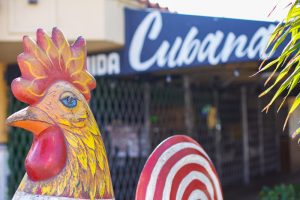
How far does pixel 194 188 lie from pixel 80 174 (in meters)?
0.63

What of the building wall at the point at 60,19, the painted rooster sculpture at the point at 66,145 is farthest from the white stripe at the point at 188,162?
the building wall at the point at 60,19

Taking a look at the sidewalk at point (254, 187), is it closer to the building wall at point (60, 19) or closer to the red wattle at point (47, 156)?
the building wall at point (60, 19)

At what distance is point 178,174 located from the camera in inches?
101

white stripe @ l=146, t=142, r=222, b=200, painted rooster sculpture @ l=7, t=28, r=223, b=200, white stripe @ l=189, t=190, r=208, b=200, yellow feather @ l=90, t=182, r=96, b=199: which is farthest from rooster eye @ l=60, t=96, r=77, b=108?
white stripe @ l=189, t=190, r=208, b=200

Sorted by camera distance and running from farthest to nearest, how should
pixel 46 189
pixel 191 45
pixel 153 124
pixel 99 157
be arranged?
pixel 153 124 → pixel 191 45 → pixel 99 157 → pixel 46 189

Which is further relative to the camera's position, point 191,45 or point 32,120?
point 191,45

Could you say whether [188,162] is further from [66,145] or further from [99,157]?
[66,145]

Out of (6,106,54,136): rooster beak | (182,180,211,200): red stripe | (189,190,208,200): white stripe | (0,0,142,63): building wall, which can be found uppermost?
(0,0,142,63): building wall

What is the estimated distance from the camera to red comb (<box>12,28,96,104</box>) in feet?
8.14

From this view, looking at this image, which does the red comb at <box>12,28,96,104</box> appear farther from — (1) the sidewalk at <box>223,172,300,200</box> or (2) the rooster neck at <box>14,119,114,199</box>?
(1) the sidewalk at <box>223,172,300,200</box>

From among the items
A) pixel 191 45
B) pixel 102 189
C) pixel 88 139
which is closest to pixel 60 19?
pixel 191 45

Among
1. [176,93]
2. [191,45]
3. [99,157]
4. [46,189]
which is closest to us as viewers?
[46,189]

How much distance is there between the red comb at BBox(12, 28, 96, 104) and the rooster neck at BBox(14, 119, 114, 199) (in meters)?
0.24

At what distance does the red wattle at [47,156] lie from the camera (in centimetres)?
242
